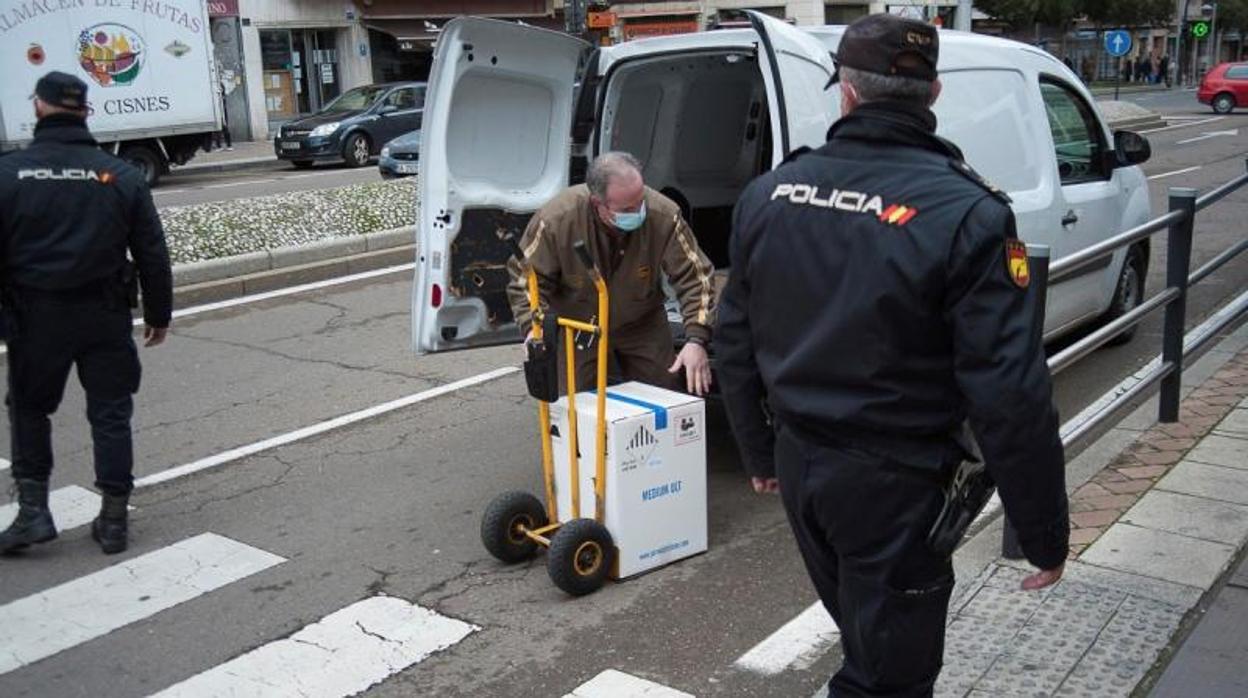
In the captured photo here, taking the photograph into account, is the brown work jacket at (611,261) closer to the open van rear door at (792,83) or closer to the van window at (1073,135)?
the open van rear door at (792,83)

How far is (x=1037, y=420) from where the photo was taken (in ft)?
7.84

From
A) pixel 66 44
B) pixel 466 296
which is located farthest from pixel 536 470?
pixel 66 44

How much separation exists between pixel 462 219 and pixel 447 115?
47 centimetres

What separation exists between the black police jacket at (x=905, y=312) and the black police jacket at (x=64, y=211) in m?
3.39

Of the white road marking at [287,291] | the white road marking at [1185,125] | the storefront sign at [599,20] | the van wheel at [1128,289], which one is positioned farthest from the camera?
the storefront sign at [599,20]

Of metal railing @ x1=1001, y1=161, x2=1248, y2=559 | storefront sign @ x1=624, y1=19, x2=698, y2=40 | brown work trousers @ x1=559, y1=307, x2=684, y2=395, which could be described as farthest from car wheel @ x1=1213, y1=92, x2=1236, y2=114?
brown work trousers @ x1=559, y1=307, x2=684, y2=395

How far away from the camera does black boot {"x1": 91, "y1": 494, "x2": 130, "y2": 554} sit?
5262 mm

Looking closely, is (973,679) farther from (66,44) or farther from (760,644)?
(66,44)

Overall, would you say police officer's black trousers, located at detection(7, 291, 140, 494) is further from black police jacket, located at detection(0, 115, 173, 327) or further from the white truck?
the white truck

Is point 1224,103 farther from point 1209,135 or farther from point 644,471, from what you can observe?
point 644,471

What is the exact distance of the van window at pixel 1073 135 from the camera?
6.95 meters

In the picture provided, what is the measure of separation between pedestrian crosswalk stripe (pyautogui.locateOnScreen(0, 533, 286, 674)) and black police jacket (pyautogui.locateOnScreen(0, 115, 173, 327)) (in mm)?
1193

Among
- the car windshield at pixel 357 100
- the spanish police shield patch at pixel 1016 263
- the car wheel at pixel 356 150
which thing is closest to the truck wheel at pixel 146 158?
the car wheel at pixel 356 150

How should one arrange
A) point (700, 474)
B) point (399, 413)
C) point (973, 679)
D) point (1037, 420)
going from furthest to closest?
point (399, 413)
point (700, 474)
point (973, 679)
point (1037, 420)
